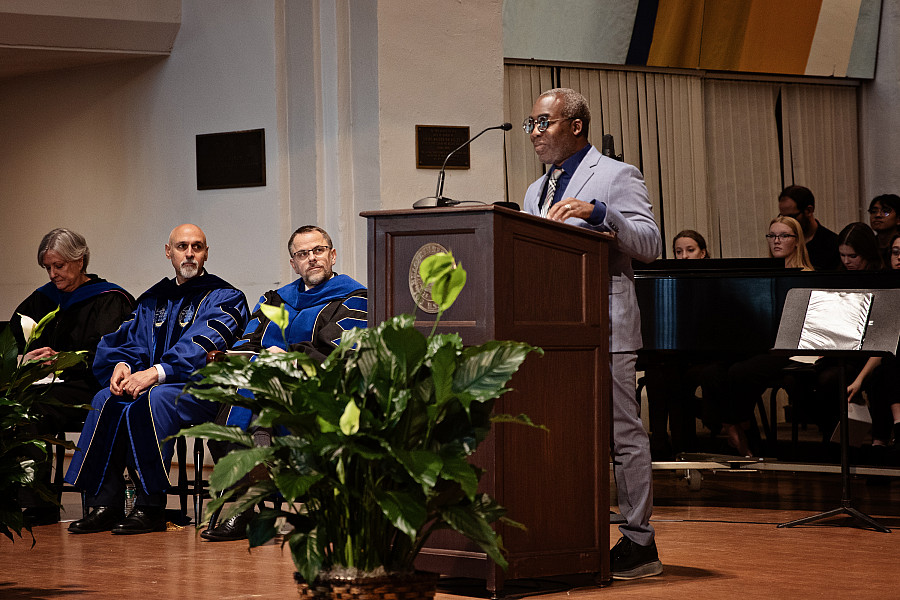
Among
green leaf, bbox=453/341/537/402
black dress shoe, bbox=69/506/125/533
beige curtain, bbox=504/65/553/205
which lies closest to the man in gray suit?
green leaf, bbox=453/341/537/402

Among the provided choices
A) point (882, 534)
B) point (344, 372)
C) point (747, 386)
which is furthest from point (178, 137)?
point (344, 372)

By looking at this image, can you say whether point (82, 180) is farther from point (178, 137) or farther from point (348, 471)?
point (348, 471)

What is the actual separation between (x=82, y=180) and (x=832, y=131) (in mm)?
6537

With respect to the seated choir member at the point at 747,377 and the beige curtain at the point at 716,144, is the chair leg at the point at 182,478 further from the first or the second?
the beige curtain at the point at 716,144

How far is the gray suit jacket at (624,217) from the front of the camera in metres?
4.04

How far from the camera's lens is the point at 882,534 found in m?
5.23

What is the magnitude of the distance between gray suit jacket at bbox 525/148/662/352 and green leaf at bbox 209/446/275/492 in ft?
6.08

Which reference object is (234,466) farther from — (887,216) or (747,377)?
(887,216)

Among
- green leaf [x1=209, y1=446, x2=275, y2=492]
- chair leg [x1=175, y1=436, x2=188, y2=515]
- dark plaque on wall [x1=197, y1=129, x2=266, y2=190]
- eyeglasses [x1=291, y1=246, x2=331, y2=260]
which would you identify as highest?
dark plaque on wall [x1=197, y1=129, x2=266, y2=190]

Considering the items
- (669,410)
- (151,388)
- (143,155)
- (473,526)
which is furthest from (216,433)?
(143,155)

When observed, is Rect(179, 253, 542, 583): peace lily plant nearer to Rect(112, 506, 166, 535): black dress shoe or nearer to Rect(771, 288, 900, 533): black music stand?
Rect(112, 506, 166, 535): black dress shoe

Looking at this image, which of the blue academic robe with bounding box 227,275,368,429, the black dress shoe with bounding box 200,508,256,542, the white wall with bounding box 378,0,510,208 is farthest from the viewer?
the white wall with bounding box 378,0,510,208

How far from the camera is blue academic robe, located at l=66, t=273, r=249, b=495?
5.58 meters

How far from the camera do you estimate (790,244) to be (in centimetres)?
709
